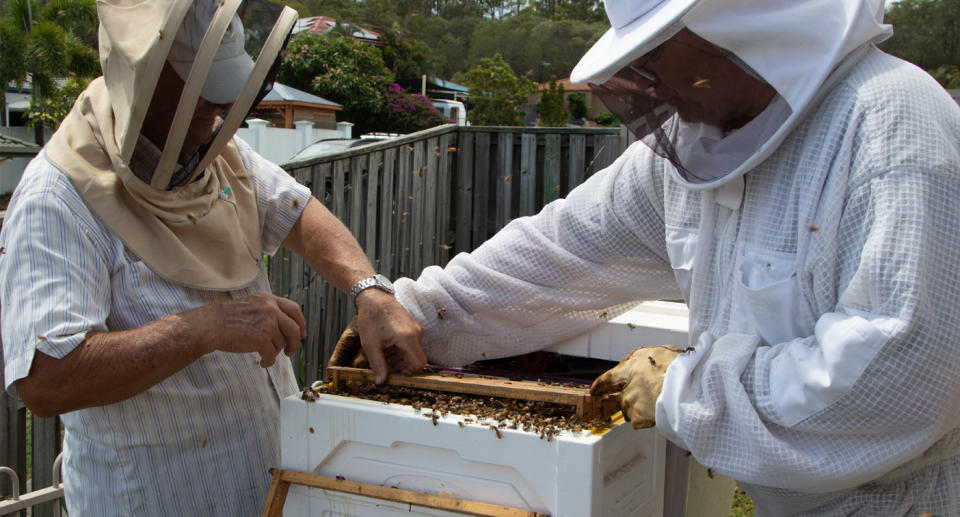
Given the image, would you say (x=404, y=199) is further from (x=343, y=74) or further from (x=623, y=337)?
(x=343, y=74)

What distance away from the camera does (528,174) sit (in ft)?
21.3

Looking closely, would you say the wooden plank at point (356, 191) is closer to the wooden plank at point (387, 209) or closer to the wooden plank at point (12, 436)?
the wooden plank at point (387, 209)

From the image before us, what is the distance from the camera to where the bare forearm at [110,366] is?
174cm

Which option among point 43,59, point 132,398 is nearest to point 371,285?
point 132,398

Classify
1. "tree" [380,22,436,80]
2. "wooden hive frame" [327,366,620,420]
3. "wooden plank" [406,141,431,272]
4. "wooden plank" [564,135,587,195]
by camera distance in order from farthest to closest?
"tree" [380,22,436,80], "wooden plank" [564,135,587,195], "wooden plank" [406,141,431,272], "wooden hive frame" [327,366,620,420]

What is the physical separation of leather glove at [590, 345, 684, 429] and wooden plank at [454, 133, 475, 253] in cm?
504

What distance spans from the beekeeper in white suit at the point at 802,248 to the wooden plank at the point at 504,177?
15.4 ft

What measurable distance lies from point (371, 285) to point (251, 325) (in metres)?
0.50

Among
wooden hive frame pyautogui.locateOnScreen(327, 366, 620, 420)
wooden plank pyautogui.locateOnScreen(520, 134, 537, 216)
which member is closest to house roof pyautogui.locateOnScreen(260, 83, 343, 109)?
wooden plank pyautogui.locateOnScreen(520, 134, 537, 216)

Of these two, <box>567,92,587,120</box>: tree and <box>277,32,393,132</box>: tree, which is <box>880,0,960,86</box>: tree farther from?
<box>277,32,393,132</box>: tree

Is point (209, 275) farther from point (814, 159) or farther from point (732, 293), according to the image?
point (814, 159)

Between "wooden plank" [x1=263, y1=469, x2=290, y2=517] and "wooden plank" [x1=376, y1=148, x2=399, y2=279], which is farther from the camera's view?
"wooden plank" [x1=376, y1=148, x2=399, y2=279]

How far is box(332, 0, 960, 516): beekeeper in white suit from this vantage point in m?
1.33

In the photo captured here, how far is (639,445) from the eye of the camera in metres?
1.79
